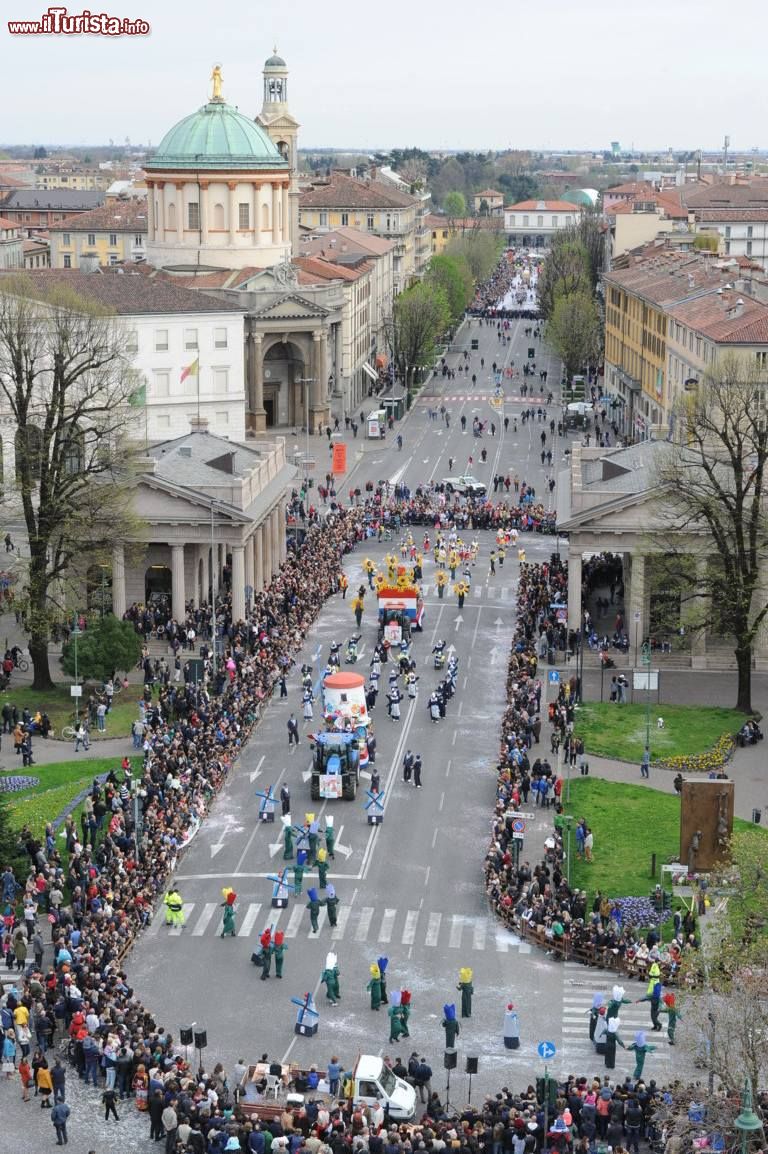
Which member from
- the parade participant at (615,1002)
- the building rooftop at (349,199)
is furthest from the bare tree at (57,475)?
the building rooftop at (349,199)

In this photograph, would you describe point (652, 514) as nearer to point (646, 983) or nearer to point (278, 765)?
point (278, 765)

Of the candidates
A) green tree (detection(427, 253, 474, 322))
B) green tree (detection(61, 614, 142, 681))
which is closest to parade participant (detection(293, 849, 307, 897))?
green tree (detection(61, 614, 142, 681))

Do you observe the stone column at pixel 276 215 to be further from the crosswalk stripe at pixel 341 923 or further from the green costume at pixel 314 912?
the green costume at pixel 314 912

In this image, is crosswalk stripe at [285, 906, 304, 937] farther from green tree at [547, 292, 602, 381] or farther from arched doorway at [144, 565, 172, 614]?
green tree at [547, 292, 602, 381]

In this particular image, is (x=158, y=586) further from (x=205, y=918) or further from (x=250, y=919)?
(x=250, y=919)

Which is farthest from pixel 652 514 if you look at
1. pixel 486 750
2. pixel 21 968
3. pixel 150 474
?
pixel 21 968

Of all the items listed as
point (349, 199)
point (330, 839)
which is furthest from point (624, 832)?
point (349, 199)
